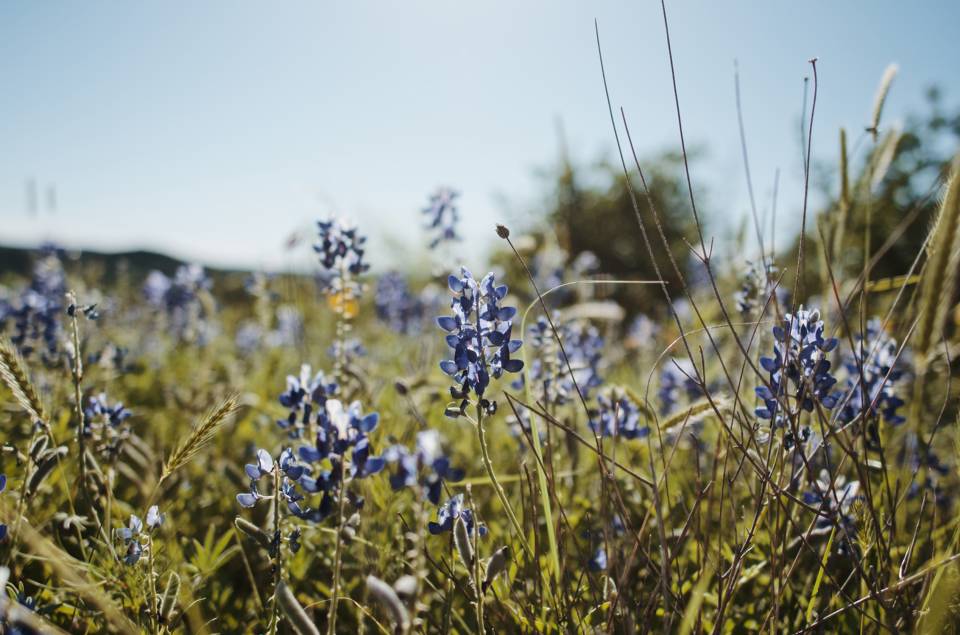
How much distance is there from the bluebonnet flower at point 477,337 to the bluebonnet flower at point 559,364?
0.53 feet

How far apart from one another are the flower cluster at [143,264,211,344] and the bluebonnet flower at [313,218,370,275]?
202cm

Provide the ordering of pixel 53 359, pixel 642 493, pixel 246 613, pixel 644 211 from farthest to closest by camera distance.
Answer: pixel 644 211 < pixel 53 359 < pixel 642 493 < pixel 246 613

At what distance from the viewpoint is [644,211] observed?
15.1 metres

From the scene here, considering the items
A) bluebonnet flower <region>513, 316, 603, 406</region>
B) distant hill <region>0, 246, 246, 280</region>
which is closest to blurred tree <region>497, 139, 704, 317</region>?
distant hill <region>0, 246, 246, 280</region>

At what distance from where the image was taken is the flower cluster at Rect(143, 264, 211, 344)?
4.07m

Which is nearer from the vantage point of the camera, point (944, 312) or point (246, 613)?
point (944, 312)

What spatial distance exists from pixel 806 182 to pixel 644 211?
48.4 feet

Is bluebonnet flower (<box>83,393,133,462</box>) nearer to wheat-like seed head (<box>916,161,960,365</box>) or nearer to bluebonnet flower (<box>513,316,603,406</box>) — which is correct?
bluebonnet flower (<box>513,316,603,406</box>)

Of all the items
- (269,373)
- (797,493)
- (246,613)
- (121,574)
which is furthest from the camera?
(269,373)

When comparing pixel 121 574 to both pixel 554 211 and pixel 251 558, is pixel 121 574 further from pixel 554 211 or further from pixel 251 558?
pixel 554 211

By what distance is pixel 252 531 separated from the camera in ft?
3.77

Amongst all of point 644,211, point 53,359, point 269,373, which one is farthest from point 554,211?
point 53,359

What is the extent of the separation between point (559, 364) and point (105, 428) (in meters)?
1.45

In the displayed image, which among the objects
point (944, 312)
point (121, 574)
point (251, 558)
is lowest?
point (251, 558)
